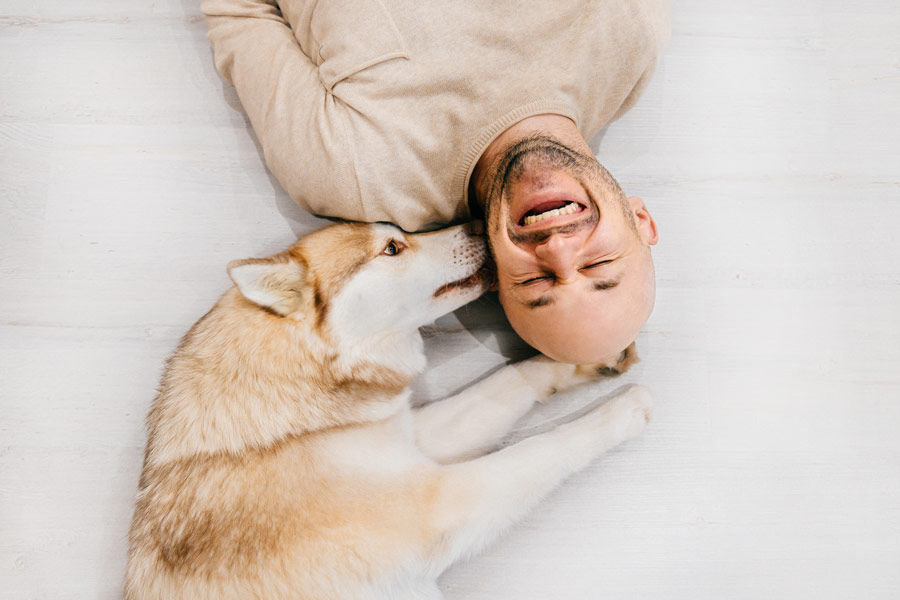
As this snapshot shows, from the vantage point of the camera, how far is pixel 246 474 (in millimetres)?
1413

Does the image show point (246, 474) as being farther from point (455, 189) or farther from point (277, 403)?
point (455, 189)

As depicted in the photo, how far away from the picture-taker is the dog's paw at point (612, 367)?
1825 millimetres

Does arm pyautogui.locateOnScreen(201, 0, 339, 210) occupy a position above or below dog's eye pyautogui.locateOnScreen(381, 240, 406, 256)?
above

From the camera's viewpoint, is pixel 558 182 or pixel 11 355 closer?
pixel 558 182

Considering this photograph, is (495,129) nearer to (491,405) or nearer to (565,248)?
(565,248)

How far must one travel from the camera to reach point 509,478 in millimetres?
1546

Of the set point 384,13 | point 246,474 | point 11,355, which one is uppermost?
point 384,13

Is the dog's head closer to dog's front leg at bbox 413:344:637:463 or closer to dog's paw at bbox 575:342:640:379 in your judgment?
dog's front leg at bbox 413:344:637:463

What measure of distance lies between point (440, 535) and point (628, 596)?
74 centimetres

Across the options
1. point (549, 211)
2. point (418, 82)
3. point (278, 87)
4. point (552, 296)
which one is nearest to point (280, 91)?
point (278, 87)

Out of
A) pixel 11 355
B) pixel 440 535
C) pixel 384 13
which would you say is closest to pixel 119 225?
pixel 11 355

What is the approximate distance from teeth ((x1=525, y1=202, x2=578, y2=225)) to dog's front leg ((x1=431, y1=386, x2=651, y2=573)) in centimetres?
65

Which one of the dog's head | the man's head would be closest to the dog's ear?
the dog's head

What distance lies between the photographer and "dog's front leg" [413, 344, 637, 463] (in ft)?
5.75
